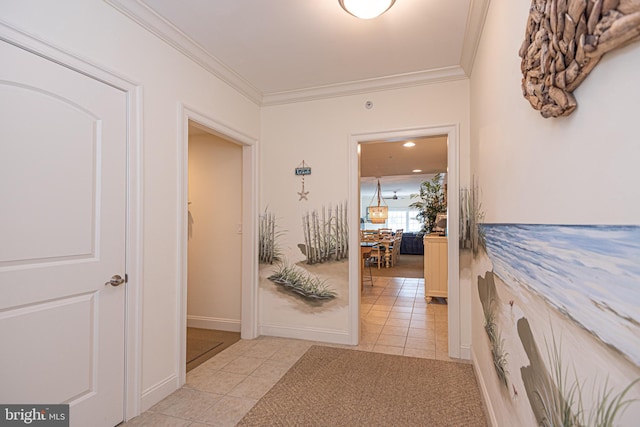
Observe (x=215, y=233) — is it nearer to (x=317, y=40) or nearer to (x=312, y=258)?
(x=312, y=258)

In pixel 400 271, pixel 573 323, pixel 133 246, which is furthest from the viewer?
pixel 400 271

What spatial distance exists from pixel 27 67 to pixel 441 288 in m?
5.03

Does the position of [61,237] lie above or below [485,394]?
above

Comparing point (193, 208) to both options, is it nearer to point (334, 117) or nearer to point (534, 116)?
point (334, 117)

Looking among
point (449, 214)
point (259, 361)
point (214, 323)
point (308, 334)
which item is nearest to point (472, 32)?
point (449, 214)

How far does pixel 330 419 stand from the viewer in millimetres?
1989

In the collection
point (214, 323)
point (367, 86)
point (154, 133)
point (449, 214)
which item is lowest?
point (214, 323)

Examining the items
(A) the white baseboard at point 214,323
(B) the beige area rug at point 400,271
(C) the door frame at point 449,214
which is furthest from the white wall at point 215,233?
(B) the beige area rug at point 400,271

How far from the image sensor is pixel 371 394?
7.48 ft

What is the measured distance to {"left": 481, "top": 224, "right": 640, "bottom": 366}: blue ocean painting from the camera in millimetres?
567

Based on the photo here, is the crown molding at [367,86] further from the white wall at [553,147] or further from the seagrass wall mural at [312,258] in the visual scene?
the seagrass wall mural at [312,258]

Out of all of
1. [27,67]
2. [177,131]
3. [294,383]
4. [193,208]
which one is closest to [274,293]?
[294,383]

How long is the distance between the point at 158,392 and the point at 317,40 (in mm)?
2812

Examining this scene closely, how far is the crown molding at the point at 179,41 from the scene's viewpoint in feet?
6.47
